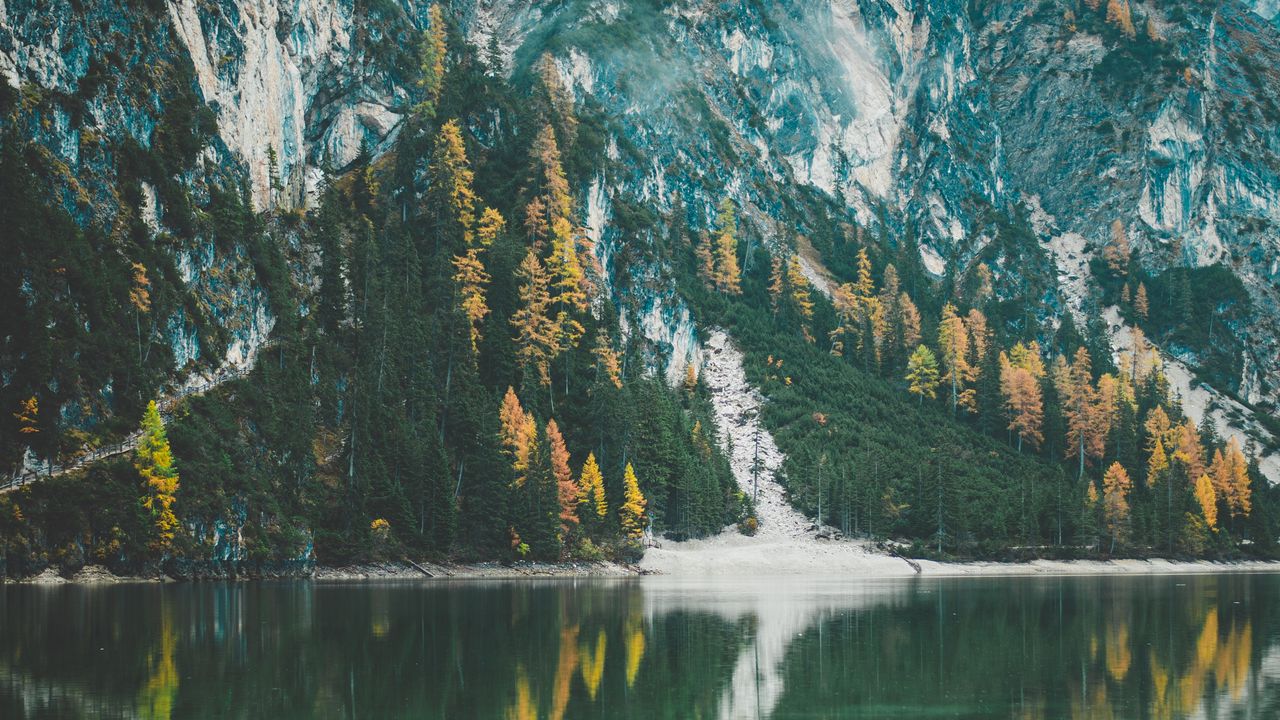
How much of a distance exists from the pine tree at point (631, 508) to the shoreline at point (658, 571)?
3622 mm

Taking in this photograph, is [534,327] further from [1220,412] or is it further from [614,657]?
[1220,412]

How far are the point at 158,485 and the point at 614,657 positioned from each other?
42359 millimetres

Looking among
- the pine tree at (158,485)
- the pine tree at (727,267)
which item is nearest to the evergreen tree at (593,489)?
the pine tree at (158,485)

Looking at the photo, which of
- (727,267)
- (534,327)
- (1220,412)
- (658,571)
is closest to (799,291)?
(727,267)

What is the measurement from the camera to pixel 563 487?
9500 cm

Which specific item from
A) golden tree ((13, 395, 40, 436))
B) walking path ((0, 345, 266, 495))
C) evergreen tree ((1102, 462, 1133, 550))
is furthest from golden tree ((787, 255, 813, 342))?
golden tree ((13, 395, 40, 436))

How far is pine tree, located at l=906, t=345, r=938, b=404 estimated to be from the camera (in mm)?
154250

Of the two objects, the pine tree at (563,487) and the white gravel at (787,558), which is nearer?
the pine tree at (563,487)

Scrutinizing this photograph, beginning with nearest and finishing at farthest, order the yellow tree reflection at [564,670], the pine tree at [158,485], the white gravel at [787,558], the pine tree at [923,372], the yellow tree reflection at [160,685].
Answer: the yellow tree reflection at [160,685], the yellow tree reflection at [564,670], the pine tree at [158,485], the white gravel at [787,558], the pine tree at [923,372]

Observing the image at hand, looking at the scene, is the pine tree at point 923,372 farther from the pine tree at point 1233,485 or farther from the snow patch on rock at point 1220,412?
the snow patch on rock at point 1220,412

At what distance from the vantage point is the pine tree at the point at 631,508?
332 ft

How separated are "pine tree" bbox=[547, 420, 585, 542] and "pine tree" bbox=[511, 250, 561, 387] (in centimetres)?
1101

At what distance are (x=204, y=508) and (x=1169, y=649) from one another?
57205mm

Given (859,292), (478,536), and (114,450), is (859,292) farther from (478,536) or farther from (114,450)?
(114,450)
